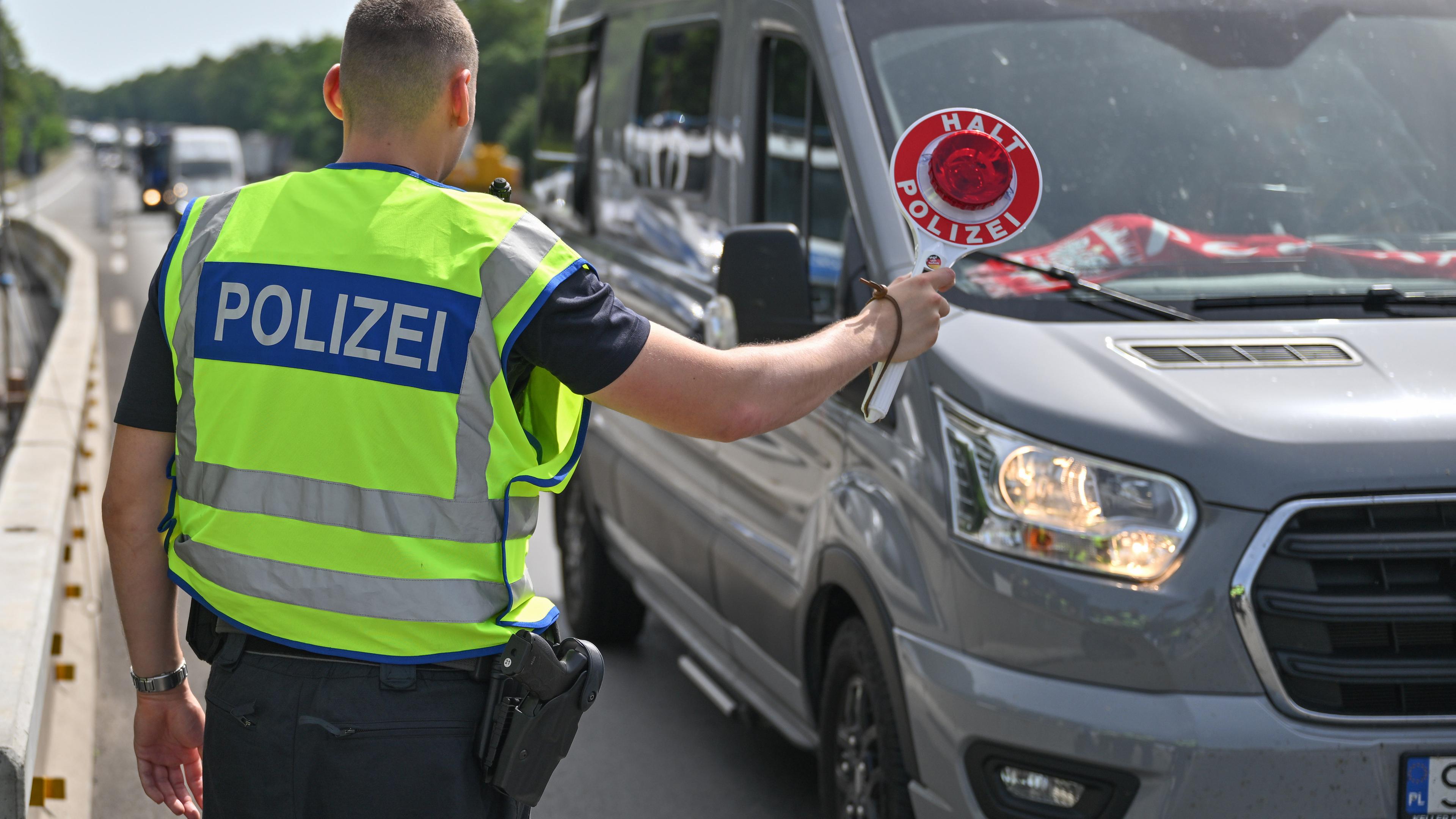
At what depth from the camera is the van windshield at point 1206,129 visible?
3.64m

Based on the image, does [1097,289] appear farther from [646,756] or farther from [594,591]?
[594,591]

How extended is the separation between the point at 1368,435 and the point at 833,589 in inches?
52.8

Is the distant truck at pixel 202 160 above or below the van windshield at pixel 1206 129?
below

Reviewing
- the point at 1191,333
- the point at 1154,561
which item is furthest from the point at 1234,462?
the point at 1191,333

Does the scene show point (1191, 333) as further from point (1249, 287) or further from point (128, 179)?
point (128, 179)

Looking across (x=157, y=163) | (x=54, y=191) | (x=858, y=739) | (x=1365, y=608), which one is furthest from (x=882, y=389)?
(x=54, y=191)

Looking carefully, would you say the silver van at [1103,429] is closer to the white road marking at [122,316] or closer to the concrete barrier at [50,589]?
the concrete barrier at [50,589]

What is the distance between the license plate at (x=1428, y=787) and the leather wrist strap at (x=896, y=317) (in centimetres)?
130

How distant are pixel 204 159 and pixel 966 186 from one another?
44.7 meters

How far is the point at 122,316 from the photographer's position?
18.6m

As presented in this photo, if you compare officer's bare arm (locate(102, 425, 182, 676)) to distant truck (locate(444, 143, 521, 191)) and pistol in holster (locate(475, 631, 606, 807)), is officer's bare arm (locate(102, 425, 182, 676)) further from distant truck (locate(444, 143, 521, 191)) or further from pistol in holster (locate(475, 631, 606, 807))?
distant truck (locate(444, 143, 521, 191))

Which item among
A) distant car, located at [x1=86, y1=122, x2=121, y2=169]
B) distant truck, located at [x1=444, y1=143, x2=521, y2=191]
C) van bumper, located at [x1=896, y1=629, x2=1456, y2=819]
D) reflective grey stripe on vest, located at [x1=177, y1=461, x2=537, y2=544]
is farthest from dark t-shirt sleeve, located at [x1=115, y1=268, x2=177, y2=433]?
distant car, located at [x1=86, y1=122, x2=121, y2=169]

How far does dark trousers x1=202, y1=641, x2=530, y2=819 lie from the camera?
2209 mm

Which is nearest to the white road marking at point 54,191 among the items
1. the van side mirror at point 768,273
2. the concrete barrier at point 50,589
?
the concrete barrier at point 50,589
